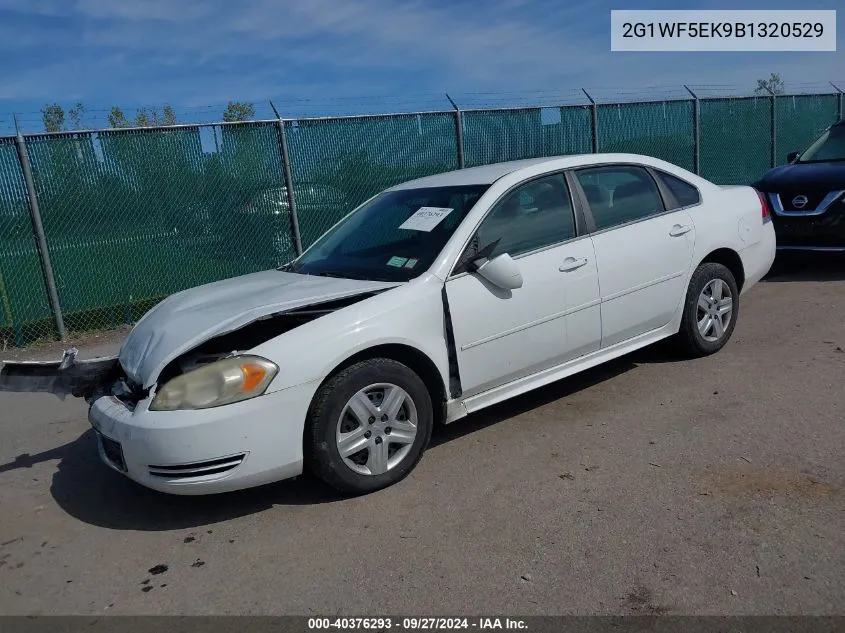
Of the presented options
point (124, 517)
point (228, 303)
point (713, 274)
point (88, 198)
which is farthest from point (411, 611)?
point (88, 198)

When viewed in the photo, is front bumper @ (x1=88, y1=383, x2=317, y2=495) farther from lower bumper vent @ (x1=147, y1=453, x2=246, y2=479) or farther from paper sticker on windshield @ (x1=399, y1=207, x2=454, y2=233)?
paper sticker on windshield @ (x1=399, y1=207, x2=454, y2=233)

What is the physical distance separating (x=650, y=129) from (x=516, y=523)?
437 inches

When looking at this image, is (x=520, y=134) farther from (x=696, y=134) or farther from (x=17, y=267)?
(x=17, y=267)

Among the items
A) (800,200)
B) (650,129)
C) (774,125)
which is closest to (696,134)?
(650,129)

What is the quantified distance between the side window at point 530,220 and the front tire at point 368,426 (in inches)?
39.2

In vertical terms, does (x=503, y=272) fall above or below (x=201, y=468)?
above

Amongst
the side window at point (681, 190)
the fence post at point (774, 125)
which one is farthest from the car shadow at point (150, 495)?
the fence post at point (774, 125)

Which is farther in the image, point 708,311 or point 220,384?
point 708,311

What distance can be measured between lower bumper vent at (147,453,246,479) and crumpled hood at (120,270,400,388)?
1.41ft

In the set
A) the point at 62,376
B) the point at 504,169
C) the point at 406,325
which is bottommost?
the point at 62,376

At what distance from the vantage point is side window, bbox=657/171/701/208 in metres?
5.41

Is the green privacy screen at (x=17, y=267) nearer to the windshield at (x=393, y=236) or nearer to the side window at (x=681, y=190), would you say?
the windshield at (x=393, y=236)

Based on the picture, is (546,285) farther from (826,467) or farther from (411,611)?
(411,611)

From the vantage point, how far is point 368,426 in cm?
376
